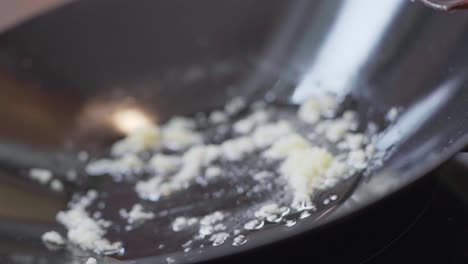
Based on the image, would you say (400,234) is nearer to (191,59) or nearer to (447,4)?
(447,4)

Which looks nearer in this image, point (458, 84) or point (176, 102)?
point (458, 84)

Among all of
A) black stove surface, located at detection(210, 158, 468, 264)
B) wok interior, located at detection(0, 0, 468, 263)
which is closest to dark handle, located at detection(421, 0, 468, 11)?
wok interior, located at detection(0, 0, 468, 263)

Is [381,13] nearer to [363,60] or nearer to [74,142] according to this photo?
[363,60]

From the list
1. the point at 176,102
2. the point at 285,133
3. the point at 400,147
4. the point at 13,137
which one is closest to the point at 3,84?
the point at 13,137

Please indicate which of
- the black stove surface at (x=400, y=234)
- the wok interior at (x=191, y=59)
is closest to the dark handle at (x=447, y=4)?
the wok interior at (x=191, y=59)

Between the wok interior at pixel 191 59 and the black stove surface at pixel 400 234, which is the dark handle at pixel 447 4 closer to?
the wok interior at pixel 191 59

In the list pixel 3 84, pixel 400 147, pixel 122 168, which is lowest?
pixel 400 147

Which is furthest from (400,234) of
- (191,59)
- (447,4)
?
(191,59)

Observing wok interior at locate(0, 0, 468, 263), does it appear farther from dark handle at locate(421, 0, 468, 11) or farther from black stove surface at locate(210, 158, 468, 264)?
black stove surface at locate(210, 158, 468, 264)
